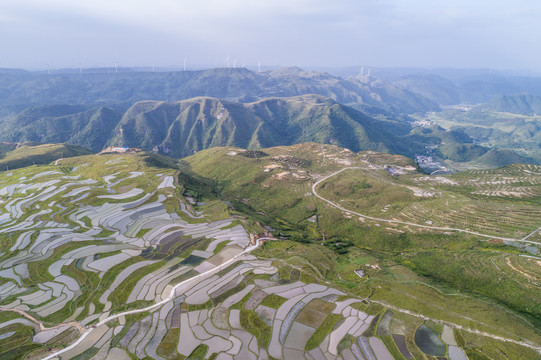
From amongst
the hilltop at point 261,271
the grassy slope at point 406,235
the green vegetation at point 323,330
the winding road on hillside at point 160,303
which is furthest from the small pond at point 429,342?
the winding road on hillside at point 160,303

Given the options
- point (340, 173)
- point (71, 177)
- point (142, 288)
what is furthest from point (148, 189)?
point (340, 173)

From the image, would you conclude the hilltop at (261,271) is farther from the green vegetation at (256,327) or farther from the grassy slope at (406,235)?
the grassy slope at (406,235)

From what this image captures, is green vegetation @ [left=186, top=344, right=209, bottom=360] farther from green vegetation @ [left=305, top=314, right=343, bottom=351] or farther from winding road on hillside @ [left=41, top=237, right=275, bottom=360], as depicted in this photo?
green vegetation @ [left=305, top=314, right=343, bottom=351]

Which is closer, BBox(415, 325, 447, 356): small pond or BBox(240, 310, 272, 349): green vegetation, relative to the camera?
BBox(415, 325, 447, 356): small pond

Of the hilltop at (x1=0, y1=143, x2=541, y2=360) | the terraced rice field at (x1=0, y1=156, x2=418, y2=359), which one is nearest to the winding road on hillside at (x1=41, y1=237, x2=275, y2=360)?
the hilltop at (x1=0, y1=143, x2=541, y2=360)

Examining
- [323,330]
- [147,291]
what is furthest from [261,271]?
[147,291]

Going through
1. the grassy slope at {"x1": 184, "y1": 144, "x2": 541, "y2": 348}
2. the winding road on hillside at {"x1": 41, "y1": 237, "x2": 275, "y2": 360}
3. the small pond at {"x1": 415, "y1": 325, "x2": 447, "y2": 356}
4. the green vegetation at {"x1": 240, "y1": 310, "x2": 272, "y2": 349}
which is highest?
the small pond at {"x1": 415, "y1": 325, "x2": 447, "y2": 356}

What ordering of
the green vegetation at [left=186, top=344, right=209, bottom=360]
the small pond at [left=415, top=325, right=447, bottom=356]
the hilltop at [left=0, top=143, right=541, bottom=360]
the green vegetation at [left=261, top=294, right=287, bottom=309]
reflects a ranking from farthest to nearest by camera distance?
the green vegetation at [left=261, top=294, right=287, bottom=309], the hilltop at [left=0, top=143, right=541, bottom=360], the small pond at [left=415, top=325, right=447, bottom=356], the green vegetation at [left=186, top=344, right=209, bottom=360]

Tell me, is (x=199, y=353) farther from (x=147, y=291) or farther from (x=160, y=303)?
(x=147, y=291)

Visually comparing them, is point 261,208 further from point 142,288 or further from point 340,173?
point 142,288
